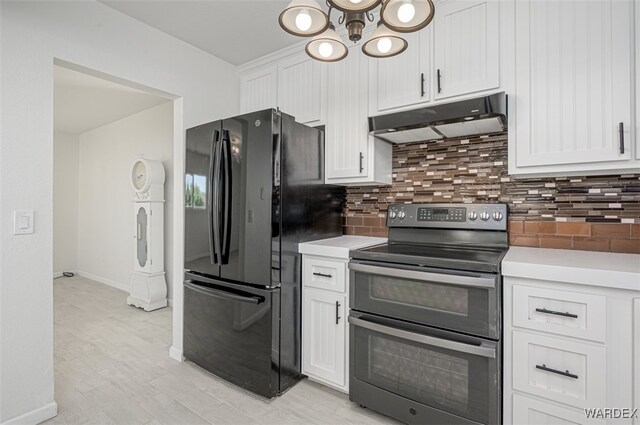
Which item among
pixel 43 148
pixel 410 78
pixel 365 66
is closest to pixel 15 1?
pixel 43 148

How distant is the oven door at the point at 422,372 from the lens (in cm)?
152

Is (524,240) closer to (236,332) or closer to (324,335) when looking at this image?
(324,335)

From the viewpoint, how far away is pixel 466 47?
6.22ft

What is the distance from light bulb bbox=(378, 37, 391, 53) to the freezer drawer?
148 centimetres

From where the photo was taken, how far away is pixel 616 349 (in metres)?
1.30

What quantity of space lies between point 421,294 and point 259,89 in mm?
2246

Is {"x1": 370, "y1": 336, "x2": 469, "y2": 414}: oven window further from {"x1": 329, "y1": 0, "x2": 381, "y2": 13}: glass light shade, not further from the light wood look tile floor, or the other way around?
{"x1": 329, "y1": 0, "x2": 381, "y2": 13}: glass light shade

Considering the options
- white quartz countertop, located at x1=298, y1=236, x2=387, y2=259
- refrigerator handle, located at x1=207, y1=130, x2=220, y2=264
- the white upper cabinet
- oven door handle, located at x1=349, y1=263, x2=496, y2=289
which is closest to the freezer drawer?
refrigerator handle, located at x1=207, y1=130, x2=220, y2=264

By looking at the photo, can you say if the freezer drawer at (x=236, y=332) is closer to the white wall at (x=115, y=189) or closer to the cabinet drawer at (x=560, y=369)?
the cabinet drawer at (x=560, y=369)

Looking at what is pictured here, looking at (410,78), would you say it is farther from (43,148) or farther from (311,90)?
(43,148)

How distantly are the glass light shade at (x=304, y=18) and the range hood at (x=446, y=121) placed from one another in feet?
2.63

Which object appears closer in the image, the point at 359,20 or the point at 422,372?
the point at 359,20

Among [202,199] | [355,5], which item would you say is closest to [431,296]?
[355,5]

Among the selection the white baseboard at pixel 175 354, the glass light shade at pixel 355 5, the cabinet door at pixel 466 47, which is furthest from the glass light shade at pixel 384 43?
the white baseboard at pixel 175 354
